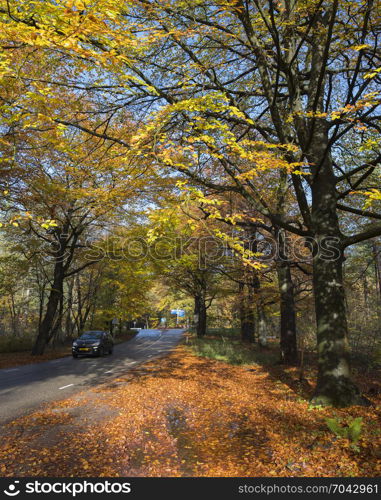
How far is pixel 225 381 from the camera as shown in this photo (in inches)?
425

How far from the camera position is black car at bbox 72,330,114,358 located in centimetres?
1880

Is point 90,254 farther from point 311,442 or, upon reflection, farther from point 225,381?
point 311,442

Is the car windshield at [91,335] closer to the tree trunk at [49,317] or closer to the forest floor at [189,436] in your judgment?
the tree trunk at [49,317]

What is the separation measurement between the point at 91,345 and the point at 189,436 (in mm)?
14588

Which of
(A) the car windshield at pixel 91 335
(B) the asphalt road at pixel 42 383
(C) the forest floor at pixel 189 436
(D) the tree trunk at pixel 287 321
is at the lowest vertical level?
(B) the asphalt road at pixel 42 383

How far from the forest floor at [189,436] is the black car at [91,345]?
995 centimetres

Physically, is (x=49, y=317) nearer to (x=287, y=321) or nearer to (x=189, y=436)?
(x=287, y=321)

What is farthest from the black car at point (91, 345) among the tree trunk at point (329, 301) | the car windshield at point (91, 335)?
the tree trunk at point (329, 301)

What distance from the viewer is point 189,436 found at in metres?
5.78

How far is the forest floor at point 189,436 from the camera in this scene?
436 cm

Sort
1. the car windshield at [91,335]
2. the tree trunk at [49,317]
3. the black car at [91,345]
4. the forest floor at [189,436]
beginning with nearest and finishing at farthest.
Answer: the forest floor at [189,436], the black car at [91,345], the tree trunk at [49,317], the car windshield at [91,335]

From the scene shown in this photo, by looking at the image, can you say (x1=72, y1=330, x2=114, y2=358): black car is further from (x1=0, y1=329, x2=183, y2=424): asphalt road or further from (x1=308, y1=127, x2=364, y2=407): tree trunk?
(x1=308, y1=127, x2=364, y2=407): tree trunk

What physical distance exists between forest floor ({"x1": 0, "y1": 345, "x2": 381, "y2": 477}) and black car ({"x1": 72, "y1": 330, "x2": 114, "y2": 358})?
9.95 meters

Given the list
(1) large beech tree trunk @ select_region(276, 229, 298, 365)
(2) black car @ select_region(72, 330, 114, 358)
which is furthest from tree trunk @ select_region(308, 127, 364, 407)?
(2) black car @ select_region(72, 330, 114, 358)
